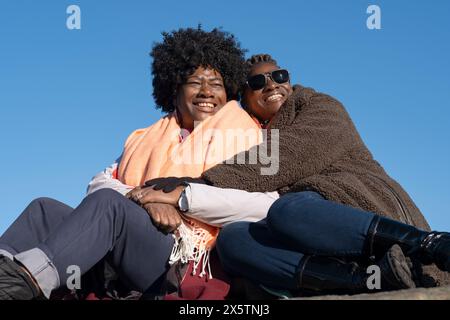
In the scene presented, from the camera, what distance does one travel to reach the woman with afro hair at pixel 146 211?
12.5 feet

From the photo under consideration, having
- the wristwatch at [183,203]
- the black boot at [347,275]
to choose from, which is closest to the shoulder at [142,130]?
the wristwatch at [183,203]

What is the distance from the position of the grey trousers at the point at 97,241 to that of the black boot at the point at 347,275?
94 cm

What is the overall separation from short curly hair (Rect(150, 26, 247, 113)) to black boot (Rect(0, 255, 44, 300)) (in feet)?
8.55

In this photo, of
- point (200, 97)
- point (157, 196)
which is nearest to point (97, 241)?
point (157, 196)

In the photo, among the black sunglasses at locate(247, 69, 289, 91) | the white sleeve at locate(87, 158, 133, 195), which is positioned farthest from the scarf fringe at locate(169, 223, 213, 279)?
the black sunglasses at locate(247, 69, 289, 91)

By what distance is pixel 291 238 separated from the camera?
397 centimetres

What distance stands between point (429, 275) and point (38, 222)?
256 cm

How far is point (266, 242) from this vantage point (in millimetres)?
4121

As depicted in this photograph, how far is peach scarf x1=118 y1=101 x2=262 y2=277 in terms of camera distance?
15.8 feet

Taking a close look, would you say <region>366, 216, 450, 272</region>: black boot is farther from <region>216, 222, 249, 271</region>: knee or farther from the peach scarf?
the peach scarf

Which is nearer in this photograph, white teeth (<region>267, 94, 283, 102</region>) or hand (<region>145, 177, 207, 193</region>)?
hand (<region>145, 177, 207, 193</region>)

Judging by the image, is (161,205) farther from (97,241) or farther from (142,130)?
(142,130)

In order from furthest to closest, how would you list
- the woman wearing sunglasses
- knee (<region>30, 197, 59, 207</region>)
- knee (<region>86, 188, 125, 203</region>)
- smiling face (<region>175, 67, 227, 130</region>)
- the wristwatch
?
smiling face (<region>175, 67, 227, 130</region>) → knee (<region>30, 197, 59, 207</region>) → the wristwatch → knee (<region>86, 188, 125, 203</region>) → the woman wearing sunglasses
